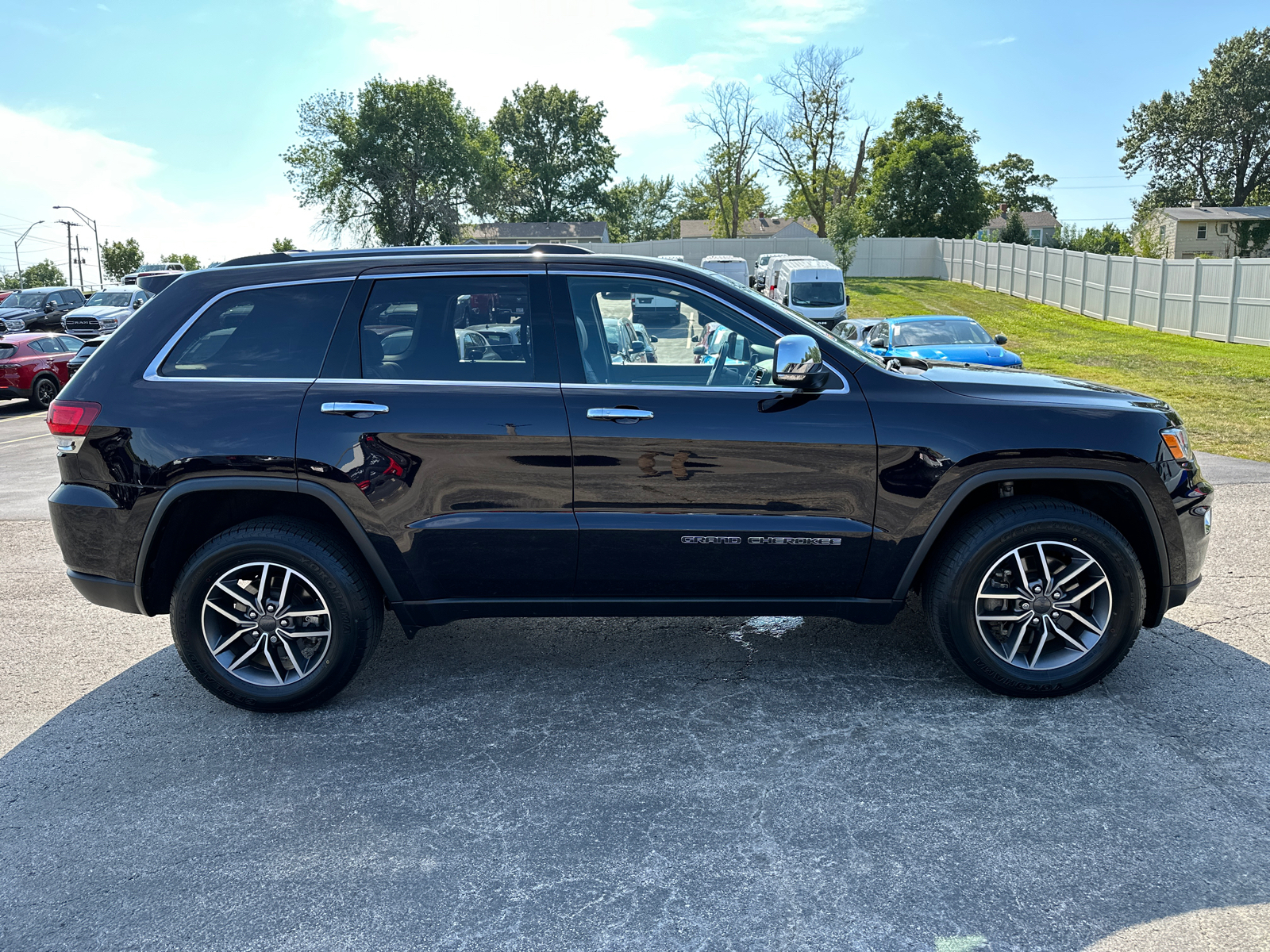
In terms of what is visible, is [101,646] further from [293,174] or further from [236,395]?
[293,174]

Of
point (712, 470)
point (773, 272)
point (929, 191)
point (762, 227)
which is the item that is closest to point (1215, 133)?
point (929, 191)

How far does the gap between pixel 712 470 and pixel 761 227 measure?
320 ft

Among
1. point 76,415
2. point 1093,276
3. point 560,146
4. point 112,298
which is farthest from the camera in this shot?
point 560,146

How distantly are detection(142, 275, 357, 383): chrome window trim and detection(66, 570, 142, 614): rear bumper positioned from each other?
2.95ft

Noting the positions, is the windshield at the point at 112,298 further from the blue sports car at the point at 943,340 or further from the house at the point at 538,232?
the house at the point at 538,232

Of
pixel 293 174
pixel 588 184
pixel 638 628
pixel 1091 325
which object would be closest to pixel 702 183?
pixel 588 184

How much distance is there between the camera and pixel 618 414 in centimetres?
385

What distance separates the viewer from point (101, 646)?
5.04 metres

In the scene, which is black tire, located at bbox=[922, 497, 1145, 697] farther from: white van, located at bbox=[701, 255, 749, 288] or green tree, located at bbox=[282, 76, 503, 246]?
green tree, located at bbox=[282, 76, 503, 246]

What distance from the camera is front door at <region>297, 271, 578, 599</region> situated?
388 centimetres

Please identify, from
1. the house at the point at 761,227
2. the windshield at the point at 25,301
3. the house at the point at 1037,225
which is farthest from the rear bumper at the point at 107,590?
the house at the point at 1037,225

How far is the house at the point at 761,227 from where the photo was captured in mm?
88125

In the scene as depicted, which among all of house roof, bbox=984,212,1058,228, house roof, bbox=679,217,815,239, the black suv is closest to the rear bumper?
the black suv

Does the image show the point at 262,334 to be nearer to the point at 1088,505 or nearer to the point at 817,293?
the point at 1088,505
